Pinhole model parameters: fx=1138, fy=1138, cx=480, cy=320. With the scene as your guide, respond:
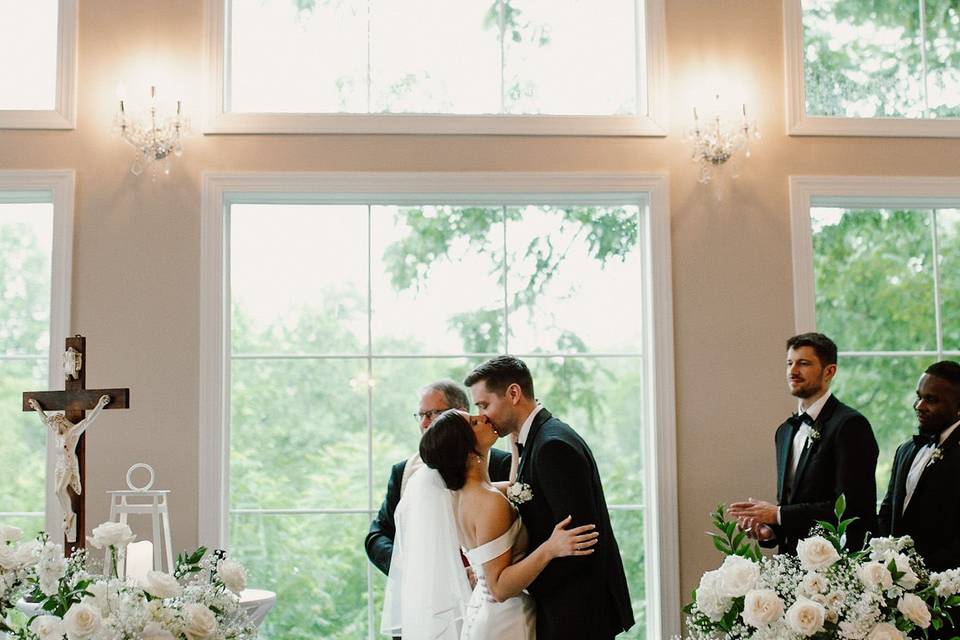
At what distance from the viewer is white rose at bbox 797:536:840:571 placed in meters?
2.68

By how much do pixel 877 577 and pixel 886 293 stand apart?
325cm

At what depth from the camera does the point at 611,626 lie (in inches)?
146

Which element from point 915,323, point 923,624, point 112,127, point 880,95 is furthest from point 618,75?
point 923,624

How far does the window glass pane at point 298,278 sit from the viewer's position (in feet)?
17.7

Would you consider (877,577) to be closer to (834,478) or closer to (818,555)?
(818,555)

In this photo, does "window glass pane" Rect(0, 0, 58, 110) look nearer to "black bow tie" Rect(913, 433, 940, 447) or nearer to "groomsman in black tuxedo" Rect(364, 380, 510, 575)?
"groomsman in black tuxedo" Rect(364, 380, 510, 575)

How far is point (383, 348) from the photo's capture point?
5.40 metres

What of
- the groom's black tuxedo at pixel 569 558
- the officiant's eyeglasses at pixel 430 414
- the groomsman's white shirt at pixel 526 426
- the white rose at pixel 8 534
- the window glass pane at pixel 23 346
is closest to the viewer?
the white rose at pixel 8 534

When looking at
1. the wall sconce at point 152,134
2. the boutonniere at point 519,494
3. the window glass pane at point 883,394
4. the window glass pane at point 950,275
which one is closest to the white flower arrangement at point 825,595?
the boutonniere at point 519,494

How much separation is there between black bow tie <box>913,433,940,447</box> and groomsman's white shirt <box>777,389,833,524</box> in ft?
1.34

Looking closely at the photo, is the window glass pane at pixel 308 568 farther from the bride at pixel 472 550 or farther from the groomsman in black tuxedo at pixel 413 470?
the bride at pixel 472 550

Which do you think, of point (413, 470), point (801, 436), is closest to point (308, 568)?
point (413, 470)

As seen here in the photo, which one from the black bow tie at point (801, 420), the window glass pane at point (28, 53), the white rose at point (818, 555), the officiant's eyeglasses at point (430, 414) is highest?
the window glass pane at point (28, 53)

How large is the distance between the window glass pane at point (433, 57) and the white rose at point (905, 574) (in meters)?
3.36
